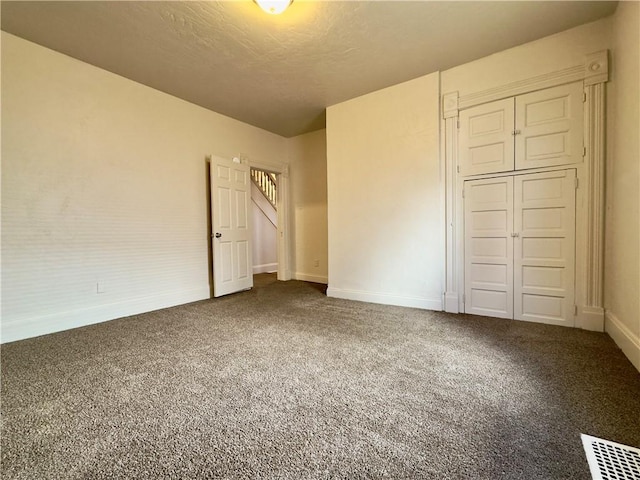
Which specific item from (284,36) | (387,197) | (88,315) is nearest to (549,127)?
(387,197)

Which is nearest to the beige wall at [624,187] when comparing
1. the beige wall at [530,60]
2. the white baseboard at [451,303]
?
the beige wall at [530,60]

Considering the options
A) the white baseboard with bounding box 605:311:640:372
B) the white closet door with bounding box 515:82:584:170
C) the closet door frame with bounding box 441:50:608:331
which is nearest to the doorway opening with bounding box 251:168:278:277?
the white closet door with bounding box 515:82:584:170

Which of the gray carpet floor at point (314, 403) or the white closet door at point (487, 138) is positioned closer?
the gray carpet floor at point (314, 403)

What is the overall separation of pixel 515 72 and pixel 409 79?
1109 mm

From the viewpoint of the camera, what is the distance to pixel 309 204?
17.9 ft

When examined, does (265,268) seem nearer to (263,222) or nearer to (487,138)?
(263,222)

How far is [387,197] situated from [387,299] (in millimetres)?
1370

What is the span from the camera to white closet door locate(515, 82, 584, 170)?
260 centimetres

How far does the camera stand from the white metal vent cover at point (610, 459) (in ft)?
3.45

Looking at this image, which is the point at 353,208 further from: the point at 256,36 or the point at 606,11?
the point at 606,11

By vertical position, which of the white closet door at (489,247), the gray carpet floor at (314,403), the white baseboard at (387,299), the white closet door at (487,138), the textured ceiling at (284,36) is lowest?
the gray carpet floor at (314,403)

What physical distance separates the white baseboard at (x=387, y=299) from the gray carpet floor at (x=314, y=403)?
2.16 ft

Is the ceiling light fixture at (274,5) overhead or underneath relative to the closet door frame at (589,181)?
overhead

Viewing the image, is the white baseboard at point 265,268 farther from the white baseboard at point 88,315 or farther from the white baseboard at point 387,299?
the white baseboard at point 387,299
